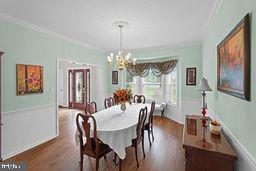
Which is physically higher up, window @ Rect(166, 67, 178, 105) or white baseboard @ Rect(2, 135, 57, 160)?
window @ Rect(166, 67, 178, 105)

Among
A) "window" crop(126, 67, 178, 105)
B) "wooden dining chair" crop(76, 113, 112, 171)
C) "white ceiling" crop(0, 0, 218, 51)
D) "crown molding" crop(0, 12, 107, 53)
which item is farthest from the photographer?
"window" crop(126, 67, 178, 105)

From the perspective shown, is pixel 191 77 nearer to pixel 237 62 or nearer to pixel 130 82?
pixel 130 82

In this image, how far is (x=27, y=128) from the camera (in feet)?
10.6

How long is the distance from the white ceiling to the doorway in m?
3.84

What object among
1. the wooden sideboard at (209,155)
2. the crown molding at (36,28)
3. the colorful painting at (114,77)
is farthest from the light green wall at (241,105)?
the colorful painting at (114,77)

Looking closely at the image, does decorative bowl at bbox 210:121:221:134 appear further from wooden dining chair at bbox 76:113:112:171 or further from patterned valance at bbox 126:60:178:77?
patterned valance at bbox 126:60:178:77

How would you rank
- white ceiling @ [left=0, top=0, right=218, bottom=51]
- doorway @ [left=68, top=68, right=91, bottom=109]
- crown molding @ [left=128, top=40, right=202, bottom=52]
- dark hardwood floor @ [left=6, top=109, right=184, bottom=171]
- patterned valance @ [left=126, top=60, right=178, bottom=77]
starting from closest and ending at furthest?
1. white ceiling @ [left=0, top=0, right=218, bottom=51]
2. dark hardwood floor @ [left=6, top=109, right=184, bottom=171]
3. crown molding @ [left=128, top=40, right=202, bottom=52]
4. patterned valance @ [left=126, top=60, right=178, bottom=77]
5. doorway @ [left=68, top=68, right=91, bottom=109]

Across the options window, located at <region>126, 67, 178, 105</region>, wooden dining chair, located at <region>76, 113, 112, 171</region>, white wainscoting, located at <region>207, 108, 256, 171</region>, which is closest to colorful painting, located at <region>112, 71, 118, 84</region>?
window, located at <region>126, 67, 178, 105</region>

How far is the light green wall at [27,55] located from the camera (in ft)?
9.41

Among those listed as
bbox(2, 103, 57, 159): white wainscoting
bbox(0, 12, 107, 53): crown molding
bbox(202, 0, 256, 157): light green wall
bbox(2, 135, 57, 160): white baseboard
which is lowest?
bbox(2, 135, 57, 160): white baseboard

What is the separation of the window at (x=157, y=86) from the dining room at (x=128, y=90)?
0.55 meters

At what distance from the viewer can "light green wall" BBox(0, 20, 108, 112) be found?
113 inches

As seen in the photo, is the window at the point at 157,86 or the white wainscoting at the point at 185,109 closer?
the white wainscoting at the point at 185,109

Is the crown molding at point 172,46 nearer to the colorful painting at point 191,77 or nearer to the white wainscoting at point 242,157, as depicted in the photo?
the colorful painting at point 191,77
